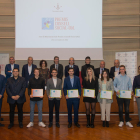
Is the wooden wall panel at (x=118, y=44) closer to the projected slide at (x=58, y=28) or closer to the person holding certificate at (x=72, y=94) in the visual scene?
the projected slide at (x=58, y=28)

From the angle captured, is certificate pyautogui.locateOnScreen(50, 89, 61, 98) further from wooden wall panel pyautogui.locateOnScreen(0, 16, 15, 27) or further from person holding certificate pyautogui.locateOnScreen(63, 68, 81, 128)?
wooden wall panel pyautogui.locateOnScreen(0, 16, 15, 27)

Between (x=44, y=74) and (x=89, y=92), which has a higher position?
(x=44, y=74)

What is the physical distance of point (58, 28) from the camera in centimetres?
641

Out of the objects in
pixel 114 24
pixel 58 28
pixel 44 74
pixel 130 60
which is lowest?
pixel 44 74

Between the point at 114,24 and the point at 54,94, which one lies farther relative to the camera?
the point at 114,24

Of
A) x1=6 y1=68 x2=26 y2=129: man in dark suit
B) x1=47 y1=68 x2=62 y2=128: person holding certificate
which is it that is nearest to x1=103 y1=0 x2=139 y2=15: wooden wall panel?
x1=47 y1=68 x2=62 y2=128: person holding certificate

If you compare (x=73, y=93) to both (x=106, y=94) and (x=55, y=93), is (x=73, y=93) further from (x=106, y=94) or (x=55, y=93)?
(x=106, y=94)

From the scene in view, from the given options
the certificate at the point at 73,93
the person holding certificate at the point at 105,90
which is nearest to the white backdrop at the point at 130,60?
the person holding certificate at the point at 105,90

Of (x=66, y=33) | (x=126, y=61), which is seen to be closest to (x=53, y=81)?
(x=66, y=33)

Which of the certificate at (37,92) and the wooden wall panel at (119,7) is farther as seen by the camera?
the wooden wall panel at (119,7)

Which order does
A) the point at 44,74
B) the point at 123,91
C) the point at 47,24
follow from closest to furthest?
the point at 123,91 → the point at 44,74 → the point at 47,24

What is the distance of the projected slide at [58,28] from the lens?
633 centimetres

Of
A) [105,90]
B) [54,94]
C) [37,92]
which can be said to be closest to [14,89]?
[37,92]

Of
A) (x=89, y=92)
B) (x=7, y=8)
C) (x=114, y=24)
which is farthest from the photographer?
(x=114, y=24)
